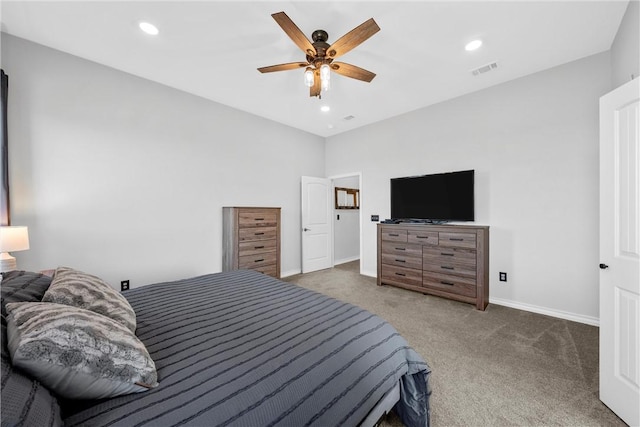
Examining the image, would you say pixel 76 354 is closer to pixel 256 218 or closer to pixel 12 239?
pixel 12 239

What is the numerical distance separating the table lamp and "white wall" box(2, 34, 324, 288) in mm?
495

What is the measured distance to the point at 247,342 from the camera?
3.72ft

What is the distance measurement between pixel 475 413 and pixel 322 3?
304 cm

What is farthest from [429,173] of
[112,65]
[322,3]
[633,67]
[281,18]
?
[112,65]

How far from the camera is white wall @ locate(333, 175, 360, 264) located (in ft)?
19.4

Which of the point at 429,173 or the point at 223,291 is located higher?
the point at 429,173

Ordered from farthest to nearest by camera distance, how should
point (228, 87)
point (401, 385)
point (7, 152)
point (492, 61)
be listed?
point (228, 87)
point (492, 61)
point (7, 152)
point (401, 385)

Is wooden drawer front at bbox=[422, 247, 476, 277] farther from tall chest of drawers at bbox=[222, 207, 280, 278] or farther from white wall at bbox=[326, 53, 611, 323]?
tall chest of drawers at bbox=[222, 207, 280, 278]

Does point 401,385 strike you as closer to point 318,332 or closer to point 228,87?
point 318,332

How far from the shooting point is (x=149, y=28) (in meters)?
2.21

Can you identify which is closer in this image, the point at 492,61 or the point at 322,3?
the point at 322,3

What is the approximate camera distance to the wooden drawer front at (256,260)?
142 inches

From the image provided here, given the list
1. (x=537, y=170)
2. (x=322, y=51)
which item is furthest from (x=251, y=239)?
(x=537, y=170)

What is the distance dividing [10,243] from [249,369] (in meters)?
2.49
